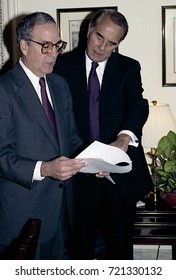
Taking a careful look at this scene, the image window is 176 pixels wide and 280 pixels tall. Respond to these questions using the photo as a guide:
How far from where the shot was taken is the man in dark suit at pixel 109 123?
2.52 m

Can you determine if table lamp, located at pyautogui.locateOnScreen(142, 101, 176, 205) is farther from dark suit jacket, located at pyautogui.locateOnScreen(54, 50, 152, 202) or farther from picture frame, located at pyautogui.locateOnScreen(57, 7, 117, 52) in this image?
picture frame, located at pyautogui.locateOnScreen(57, 7, 117, 52)

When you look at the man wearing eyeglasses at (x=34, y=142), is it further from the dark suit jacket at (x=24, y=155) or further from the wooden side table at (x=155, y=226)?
the wooden side table at (x=155, y=226)

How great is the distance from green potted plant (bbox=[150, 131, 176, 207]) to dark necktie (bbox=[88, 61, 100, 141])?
652 mm

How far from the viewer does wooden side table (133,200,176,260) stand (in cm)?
275

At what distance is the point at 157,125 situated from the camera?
3068mm

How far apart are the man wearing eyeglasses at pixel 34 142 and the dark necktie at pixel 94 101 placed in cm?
38

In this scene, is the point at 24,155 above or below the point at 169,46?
below

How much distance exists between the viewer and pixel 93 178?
263cm

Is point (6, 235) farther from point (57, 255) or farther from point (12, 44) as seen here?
point (12, 44)

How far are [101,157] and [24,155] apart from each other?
1.31 feet

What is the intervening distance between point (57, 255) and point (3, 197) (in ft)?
1.57

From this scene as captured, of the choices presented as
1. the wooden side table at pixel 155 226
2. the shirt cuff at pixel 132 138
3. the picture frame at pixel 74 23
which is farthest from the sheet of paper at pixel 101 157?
the picture frame at pixel 74 23

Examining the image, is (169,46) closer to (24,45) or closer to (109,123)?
(109,123)

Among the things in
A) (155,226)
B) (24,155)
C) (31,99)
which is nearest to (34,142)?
(24,155)
